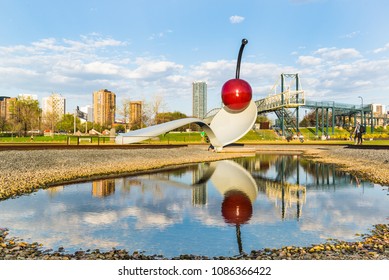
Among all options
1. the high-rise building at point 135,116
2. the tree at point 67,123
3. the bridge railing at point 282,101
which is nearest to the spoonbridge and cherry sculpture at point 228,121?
Result: the bridge railing at point 282,101

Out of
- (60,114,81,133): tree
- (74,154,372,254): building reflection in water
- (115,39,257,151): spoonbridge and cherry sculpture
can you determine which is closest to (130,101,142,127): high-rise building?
(60,114,81,133): tree

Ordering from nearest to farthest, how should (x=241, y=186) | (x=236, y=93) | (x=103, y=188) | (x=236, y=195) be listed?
(x=236, y=195) < (x=103, y=188) < (x=241, y=186) < (x=236, y=93)

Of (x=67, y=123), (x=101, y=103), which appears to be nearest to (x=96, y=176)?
(x=67, y=123)

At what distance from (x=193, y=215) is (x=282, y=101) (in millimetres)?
43321

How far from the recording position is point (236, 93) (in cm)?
2328

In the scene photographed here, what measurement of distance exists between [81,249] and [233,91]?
19483 mm

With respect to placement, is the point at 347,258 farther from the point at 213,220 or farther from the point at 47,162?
the point at 47,162

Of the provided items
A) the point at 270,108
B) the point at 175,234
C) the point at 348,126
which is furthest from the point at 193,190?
the point at 348,126

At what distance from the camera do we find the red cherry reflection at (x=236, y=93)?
2328cm

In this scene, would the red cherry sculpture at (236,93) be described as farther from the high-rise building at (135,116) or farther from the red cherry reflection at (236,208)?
the high-rise building at (135,116)

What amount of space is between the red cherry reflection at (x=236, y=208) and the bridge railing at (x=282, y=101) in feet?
128

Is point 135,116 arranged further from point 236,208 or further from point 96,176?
point 236,208

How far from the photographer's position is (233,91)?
23.3m

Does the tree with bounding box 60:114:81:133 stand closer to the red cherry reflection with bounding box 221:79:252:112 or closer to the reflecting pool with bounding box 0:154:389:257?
the red cherry reflection with bounding box 221:79:252:112
